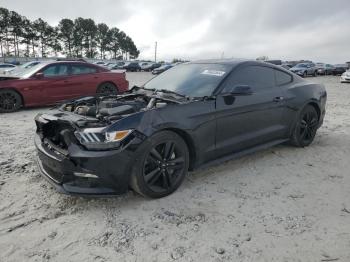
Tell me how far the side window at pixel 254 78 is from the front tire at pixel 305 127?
899 mm

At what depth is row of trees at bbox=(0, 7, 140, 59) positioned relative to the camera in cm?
7365

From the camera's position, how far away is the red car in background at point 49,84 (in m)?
8.78

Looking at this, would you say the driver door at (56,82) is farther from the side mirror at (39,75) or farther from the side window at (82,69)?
the side window at (82,69)

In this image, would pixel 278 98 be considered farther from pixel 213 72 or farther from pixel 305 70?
pixel 305 70

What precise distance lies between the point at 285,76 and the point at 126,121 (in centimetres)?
311

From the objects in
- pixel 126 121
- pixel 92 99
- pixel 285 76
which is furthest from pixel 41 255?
pixel 285 76

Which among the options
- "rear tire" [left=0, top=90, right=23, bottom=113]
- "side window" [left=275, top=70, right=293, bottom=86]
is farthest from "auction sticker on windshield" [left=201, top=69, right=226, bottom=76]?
"rear tire" [left=0, top=90, right=23, bottom=113]

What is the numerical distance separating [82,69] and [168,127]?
7.01m

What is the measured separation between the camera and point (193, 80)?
14.7 ft

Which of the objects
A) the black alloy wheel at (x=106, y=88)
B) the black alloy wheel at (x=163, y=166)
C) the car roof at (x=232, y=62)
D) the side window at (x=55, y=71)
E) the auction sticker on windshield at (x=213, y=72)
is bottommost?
the black alloy wheel at (x=163, y=166)

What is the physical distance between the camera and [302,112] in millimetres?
5492

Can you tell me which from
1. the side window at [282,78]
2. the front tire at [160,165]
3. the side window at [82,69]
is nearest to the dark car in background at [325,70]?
the side window at [82,69]

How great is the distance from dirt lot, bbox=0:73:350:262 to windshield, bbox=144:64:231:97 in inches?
42.4

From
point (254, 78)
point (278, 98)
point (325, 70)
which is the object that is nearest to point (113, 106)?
point (254, 78)
